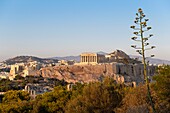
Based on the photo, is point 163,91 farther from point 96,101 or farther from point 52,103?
point 52,103

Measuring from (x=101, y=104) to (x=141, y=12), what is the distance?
8.01 meters

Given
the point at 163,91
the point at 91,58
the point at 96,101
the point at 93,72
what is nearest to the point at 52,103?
the point at 96,101

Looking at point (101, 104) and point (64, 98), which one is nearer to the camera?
point (101, 104)

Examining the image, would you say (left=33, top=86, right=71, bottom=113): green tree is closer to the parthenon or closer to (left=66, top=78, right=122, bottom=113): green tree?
(left=66, top=78, right=122, bottom=113): green tree

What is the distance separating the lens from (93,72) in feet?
212

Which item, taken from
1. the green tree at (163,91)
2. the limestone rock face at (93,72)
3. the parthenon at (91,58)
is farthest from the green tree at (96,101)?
the parthenon at (91,58)

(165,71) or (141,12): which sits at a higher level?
(141,12)

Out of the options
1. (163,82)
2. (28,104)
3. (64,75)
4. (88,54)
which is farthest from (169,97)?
(88,54)

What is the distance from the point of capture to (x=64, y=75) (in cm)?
6316

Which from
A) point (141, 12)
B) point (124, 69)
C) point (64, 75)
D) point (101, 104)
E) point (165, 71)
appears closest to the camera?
point (141, 12)

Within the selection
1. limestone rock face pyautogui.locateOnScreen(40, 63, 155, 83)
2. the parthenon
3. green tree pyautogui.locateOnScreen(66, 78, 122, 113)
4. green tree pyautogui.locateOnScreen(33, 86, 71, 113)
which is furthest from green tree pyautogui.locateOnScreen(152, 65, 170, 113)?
the parthenon

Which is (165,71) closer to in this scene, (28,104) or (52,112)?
(52,112)

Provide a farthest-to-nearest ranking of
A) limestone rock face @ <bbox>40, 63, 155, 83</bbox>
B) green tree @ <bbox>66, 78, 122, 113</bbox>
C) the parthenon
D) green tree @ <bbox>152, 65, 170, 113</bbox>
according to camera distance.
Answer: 1. the parthenon
2. limestone rock face @ <bbox>40, 63, 155, 83</bbox>
3. green tree @ <bbox>66, 78, 122, 113</bbox>
4. green tree @ <bbox>152, 65, 170, 113</bbox>

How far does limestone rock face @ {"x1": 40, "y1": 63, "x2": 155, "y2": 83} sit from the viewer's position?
204 feet
